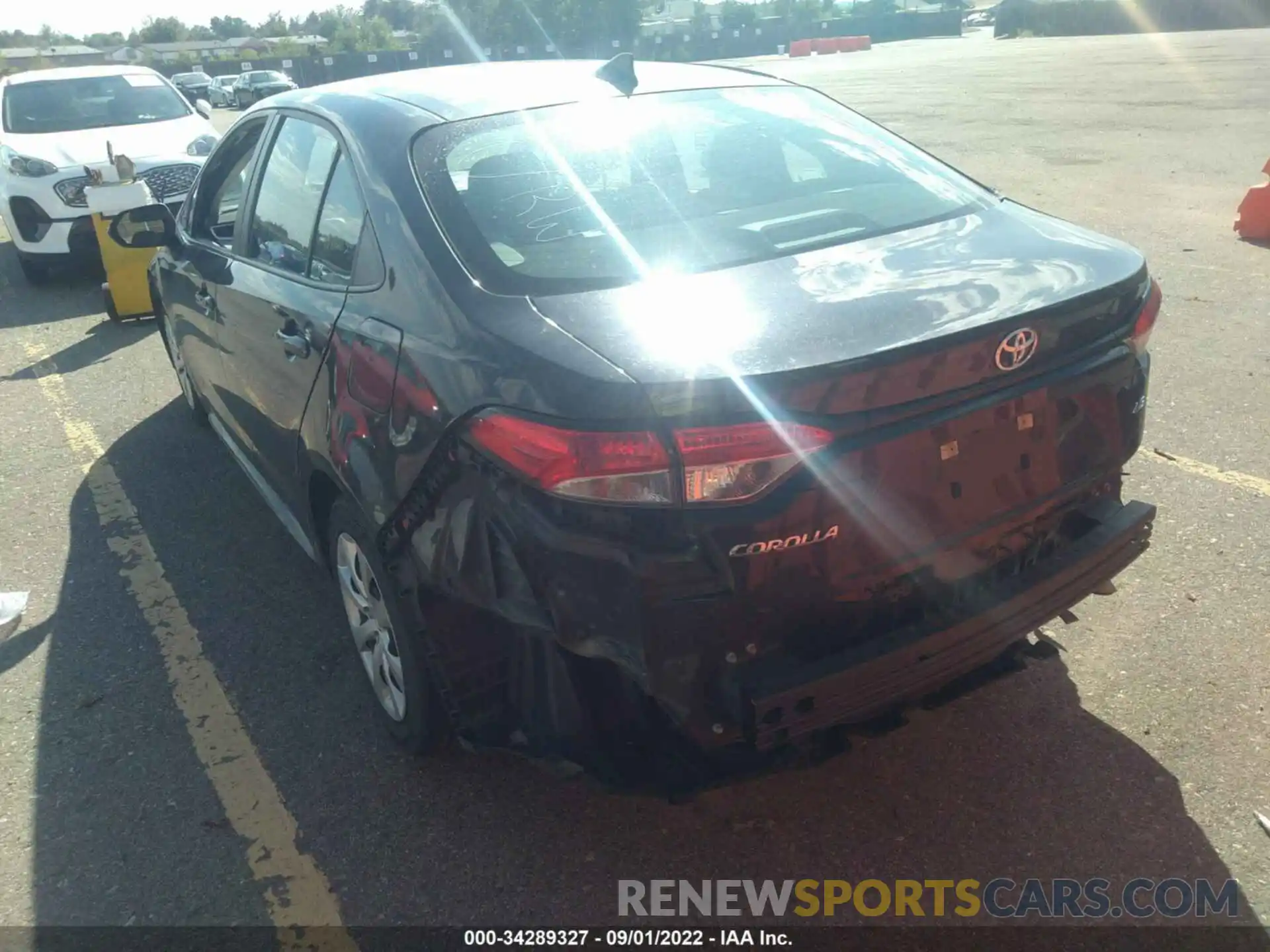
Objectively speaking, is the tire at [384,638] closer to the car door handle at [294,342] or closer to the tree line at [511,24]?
the car door handle at [294,342]

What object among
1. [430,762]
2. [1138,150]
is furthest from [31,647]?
[1138,150]

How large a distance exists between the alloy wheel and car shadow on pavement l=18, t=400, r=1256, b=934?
183 mm

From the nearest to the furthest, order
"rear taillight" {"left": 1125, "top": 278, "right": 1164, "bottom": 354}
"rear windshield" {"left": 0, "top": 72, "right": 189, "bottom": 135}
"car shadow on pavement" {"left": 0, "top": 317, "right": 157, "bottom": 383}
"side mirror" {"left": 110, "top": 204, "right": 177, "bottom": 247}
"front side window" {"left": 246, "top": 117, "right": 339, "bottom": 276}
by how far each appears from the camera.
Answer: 1. "rear taillight" {"left": 1125, "top": 278, "right": 1164, "bottom": 354}
2. "front side window" {"left": 246, "top": 117, "right": 339, "bottom": 276}
3. "side mirror" {"left": 110, "top": 204, "right": 177, "bottom": 247}
4. "car shadow on pavement" {"left": 0, "top": 317, "right": 157, "bottom": 383}
5. "rear windshield" {"left": 0, "top": 72, "right": 189, "bottom": 135}

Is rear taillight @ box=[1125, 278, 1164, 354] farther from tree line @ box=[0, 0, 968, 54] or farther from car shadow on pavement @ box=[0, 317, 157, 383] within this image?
tree line @ box=[0, 0, 968, 54]

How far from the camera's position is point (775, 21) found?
78750mm

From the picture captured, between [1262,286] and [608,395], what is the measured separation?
6458 millimetres

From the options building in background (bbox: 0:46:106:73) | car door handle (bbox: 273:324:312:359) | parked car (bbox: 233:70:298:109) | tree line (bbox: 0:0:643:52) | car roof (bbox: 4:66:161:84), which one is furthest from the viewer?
tree line (bbox: 0:0:643:52)

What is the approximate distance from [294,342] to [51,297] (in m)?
7.73

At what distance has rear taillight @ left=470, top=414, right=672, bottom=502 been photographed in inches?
80.3

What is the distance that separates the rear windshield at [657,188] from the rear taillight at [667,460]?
0.51 metres

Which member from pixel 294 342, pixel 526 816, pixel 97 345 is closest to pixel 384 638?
pixel 526 816

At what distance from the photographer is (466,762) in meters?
3.04

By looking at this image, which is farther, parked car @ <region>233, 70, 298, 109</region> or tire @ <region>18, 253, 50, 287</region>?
parked car @ <region>233, 70, 298, 109</region>

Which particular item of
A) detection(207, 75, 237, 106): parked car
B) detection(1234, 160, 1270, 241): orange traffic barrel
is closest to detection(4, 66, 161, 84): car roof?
detection(1234, 160, 1270, 241): orange traffic barrel
